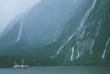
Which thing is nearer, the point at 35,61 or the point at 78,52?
the point at 78,52

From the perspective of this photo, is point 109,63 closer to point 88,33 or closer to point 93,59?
point 93,59

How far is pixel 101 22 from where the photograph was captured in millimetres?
198750

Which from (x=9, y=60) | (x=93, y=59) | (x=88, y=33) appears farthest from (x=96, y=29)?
(x=9, y=60)

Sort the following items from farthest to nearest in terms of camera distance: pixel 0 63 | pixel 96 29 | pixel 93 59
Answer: pixel 96 29 < pixel 0 63 < pixel 93 59

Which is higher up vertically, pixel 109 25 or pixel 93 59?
pixel 109 25

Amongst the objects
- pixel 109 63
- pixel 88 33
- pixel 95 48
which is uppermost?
pixel 88 33

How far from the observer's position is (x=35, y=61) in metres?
196

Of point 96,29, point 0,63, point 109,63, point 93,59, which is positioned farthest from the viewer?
point 96,29

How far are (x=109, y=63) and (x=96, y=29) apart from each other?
45770mm

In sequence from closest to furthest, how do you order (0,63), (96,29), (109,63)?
(109,63) < (0,63) < (96,29)

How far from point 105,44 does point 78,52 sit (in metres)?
22.2

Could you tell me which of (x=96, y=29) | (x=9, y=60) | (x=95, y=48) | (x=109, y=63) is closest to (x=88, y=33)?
(x=96, y=29)

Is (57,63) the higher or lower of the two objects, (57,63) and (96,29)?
the lower

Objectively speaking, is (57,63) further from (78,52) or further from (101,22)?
(101,22)
